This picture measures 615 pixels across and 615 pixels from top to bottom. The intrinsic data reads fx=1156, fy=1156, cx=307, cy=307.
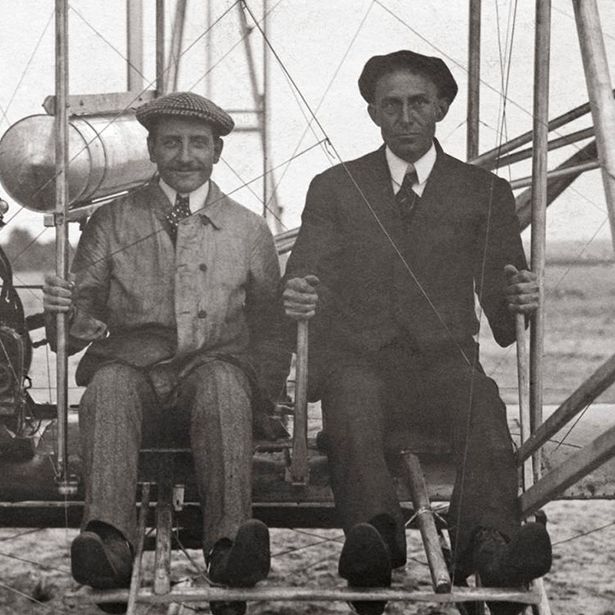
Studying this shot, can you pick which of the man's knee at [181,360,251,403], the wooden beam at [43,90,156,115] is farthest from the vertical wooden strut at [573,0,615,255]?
the wooden beam at [43,90,156,115]

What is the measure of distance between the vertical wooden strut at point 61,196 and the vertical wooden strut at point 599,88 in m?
1.65

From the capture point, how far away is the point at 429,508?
371 centimetres

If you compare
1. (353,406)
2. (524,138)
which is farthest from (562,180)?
(353,406)

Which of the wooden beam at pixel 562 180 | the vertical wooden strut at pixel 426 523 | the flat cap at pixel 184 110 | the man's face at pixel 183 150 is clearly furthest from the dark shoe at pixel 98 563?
the wooden beam at pixel 562 180

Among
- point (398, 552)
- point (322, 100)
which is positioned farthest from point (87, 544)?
point (322, 100)

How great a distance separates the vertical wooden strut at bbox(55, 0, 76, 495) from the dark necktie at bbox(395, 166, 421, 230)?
1.20 metres

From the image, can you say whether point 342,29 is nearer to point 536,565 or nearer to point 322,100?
point 322,100

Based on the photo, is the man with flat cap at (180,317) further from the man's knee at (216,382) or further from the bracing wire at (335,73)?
the bracing wire at (335,73)

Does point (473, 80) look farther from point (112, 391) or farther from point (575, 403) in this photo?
point (112, 391)

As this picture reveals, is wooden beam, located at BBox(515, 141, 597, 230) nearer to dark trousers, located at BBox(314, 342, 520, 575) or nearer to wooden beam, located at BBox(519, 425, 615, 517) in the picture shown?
dark trousers, located at BBox(314, 342, 520, 575)

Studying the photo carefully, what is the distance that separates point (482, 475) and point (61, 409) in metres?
1.37

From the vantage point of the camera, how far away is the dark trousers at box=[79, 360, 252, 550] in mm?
3523

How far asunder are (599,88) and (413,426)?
1.29 meters

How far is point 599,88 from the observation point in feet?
11.5
